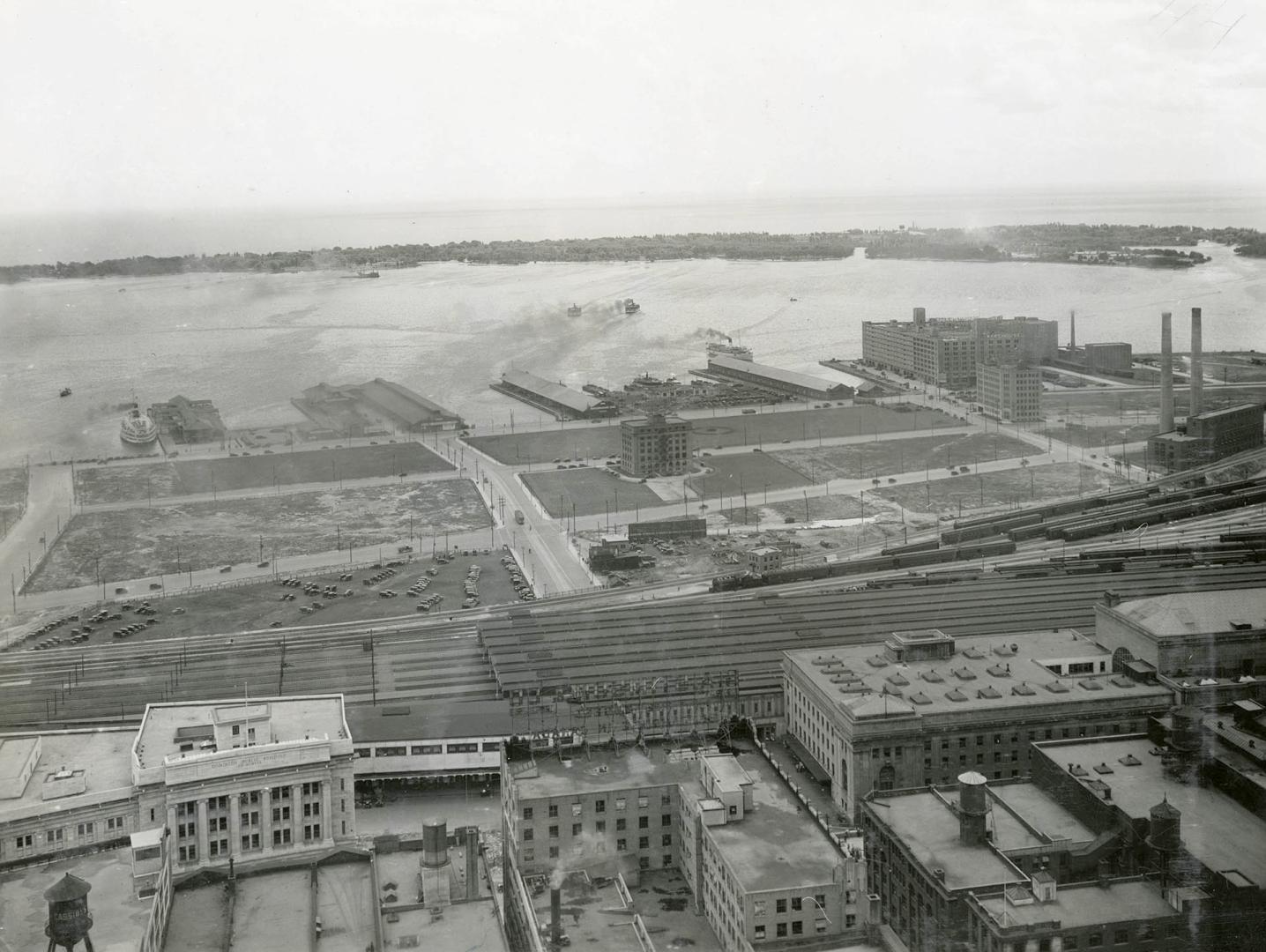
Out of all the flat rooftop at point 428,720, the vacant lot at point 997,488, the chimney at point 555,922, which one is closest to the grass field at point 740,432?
the vacant lot at point 997,488

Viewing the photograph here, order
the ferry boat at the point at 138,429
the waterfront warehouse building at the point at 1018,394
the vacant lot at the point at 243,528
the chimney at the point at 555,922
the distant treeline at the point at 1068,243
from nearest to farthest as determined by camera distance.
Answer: the chimney at the point at 555,922
the vacant lot at the point at 243,528
the ferry boat at the point at 138,429
the waterfront warehouse building at the point at 1018,394
the distant treeline at the point at 1068,243

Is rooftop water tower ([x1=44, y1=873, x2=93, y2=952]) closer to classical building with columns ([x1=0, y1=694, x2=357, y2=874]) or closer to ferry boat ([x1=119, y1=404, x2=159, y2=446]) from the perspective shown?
classical building with columns ([x1=0, y1=694, x2=357, y2=874])

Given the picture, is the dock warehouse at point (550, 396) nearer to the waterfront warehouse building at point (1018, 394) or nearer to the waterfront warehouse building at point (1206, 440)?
the waterfront warehouse building at point (1018, 394)

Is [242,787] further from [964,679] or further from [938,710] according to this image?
[964,679]

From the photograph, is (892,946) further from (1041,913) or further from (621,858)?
(621,858)

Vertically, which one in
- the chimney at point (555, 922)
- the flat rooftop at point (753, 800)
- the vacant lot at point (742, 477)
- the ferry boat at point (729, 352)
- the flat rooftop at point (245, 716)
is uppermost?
the ferry boat at point (729, 352)

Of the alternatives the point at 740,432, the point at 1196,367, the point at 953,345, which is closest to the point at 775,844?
the point at 740,432

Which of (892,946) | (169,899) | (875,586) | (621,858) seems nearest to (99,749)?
(169,899)
